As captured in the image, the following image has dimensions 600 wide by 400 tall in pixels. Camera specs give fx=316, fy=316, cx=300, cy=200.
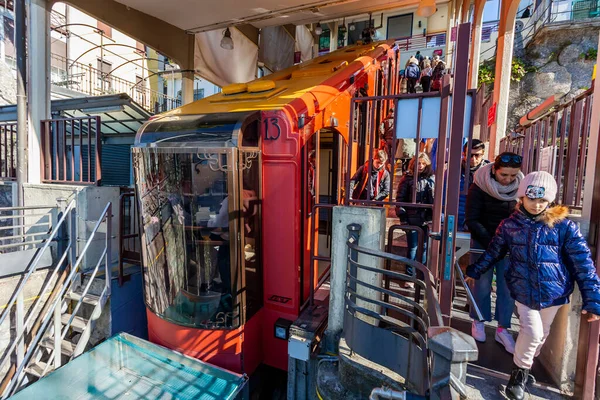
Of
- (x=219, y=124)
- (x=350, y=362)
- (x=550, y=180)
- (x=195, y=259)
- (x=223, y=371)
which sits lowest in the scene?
(x=223, y=371)

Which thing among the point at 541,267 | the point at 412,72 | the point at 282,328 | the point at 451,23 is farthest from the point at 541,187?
the point at 451,23

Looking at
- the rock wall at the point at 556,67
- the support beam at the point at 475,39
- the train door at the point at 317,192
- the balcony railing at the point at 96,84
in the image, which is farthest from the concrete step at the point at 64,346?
the rock wall at the point at 556,67

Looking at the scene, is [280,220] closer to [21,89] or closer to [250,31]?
→ [21,89]

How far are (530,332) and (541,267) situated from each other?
0.50 m

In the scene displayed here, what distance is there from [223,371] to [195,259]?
1.26 meters

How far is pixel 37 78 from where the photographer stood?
529 centimetres

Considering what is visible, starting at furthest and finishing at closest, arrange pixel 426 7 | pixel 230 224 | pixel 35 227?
pixel 426 7
pixel 35 227
pixel 230 224

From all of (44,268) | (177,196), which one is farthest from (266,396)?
(44,268)

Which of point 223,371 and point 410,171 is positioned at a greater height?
point 410,171

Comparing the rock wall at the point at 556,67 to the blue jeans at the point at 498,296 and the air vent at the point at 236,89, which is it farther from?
the air vent at the point at 236,89

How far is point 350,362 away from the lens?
2725 millimetres

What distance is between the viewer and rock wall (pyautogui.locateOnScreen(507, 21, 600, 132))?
1353cm

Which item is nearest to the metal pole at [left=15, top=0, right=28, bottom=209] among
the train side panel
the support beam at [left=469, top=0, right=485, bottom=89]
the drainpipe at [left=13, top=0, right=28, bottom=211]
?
the drainpipe at [left=13, top=0, right=28, bottom=211]

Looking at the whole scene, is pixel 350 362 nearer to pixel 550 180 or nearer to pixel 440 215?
pixel 440 215
